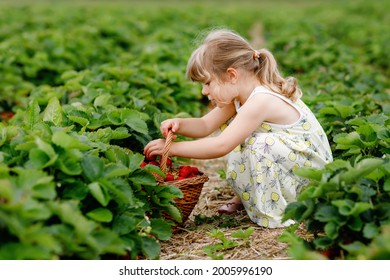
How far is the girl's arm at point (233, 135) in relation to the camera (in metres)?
3.31

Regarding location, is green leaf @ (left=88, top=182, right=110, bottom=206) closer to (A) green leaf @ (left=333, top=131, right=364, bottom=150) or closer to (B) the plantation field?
(B) the plantation field

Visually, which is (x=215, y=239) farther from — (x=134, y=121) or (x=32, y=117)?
(x=32, y=117)

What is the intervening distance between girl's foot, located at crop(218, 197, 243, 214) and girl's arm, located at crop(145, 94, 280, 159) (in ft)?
1.79

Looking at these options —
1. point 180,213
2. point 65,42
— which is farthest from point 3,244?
point 65,42

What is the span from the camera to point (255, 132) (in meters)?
3.52

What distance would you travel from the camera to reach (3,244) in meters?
2.15

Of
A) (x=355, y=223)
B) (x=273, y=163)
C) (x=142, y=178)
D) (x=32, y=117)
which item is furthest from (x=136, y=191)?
(x=355, y=223)

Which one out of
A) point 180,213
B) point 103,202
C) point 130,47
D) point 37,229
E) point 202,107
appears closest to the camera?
point 37,229

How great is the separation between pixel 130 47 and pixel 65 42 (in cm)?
212

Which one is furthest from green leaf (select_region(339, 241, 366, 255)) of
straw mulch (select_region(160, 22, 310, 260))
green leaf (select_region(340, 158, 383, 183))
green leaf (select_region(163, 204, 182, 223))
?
green leaf (select_region(163, 204, 182, 223))

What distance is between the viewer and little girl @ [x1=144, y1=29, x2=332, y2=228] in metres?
3.39

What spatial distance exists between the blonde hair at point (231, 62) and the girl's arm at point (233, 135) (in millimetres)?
204

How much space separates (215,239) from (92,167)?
3.23 feet

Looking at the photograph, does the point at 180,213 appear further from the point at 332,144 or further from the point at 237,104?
the point at 332,144
